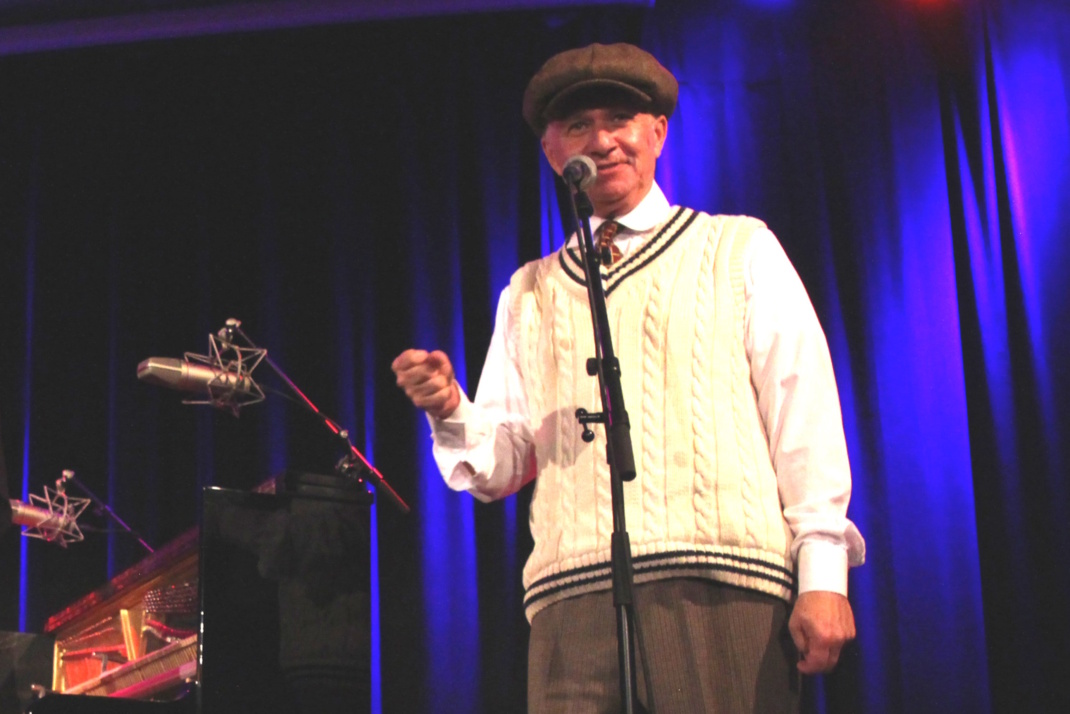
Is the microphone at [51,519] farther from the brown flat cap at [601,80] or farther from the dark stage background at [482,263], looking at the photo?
the brown flat cap at [601,80]

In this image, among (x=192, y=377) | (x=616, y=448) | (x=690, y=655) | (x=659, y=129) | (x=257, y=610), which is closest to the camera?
(x=616, y=448)

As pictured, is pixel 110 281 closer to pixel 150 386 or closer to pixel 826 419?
pixel 150 386

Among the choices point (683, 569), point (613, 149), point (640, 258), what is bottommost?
point (683, 569)

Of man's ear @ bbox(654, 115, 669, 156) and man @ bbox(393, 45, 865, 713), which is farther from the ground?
man's ear @ bbox(654, 115, 669, 156)

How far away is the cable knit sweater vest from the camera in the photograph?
6.26 feet

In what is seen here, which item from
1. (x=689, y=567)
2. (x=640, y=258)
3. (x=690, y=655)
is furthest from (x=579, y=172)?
(x=690, y=655)

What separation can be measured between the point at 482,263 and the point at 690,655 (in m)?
2.50

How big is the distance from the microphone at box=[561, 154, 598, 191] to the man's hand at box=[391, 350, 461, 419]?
1.13ft

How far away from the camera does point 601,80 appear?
2.26 m

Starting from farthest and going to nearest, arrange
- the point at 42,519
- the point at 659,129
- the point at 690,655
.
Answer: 1. the point at 42,519
2. the point at 659,129
3. the point at 690,655

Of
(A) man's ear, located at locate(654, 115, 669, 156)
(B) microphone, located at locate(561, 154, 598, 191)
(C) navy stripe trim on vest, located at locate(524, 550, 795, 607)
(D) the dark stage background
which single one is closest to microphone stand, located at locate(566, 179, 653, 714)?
(B) microphone, located at locate(561, 154, 598, 191)

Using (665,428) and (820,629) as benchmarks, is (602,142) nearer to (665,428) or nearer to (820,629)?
(665,428)

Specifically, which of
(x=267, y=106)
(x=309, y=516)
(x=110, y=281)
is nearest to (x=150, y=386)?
(x=110, y=281)

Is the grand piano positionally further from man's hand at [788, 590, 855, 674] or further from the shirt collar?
man's hand at [788, 590, 855, 674]
